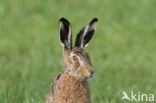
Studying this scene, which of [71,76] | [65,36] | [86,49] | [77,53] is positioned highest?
[86,49]

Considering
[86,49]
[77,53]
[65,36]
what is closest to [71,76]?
[77,53]

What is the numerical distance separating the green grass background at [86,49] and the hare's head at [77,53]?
3.90 ft

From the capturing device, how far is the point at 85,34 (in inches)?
190

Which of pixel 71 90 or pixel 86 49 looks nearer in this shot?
pixel 71 90

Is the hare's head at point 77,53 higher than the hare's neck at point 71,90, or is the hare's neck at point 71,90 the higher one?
the hare's head at point 77,53

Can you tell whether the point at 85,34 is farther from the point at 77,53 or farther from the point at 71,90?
the point at 71,90

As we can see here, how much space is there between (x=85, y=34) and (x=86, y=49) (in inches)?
209

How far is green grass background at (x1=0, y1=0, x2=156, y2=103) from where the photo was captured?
727 centimetres

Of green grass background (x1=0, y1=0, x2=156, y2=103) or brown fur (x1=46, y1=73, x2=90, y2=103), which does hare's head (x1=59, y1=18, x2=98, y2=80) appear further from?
green grass background (x1=0, y1=0, x2=156, y2=103)

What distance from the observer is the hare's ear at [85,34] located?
4.76 m

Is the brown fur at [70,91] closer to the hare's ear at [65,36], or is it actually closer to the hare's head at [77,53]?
the hare's head at [77,53]

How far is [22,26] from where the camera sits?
11141 mm

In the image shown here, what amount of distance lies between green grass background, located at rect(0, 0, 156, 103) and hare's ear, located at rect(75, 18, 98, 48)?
3.98 feet

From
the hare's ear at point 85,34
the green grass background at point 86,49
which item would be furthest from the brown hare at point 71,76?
the green grass background at point 86,49
